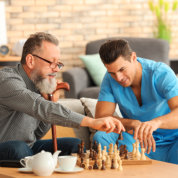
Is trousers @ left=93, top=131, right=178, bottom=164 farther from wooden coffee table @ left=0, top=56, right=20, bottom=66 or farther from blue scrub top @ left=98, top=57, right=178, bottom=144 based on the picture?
wooden coffee table @ left=0, top=56, right=20, bottom=66

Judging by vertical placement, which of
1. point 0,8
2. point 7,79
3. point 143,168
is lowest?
point 143,168

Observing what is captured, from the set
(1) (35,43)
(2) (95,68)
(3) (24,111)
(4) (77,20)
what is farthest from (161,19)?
(3) (24,111)

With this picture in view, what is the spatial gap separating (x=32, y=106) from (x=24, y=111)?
7 centimetres

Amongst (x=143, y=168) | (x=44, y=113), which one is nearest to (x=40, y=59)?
(x=44, y=113)

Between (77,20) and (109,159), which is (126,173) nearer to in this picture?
(109,159)

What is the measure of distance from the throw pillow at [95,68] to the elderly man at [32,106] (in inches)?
93.9

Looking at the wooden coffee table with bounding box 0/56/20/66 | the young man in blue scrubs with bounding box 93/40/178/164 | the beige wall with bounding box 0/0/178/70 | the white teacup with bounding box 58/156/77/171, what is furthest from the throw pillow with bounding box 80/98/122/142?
the beige wall with bounding box 0/0/178/70

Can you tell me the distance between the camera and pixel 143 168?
1.98 meters

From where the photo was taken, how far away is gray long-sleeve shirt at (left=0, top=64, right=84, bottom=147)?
2.04 meters

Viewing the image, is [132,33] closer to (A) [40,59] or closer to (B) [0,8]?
(B) [0,8]

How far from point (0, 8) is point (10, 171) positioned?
2948mm

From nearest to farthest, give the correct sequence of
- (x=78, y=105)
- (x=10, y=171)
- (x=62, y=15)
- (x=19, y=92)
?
(x=10, y=171)
(x=19, y=92)
(x=78, y=105)
(x=62, y=15)

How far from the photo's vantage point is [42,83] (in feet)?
7.57

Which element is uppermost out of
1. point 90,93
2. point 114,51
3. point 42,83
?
point 114,51
